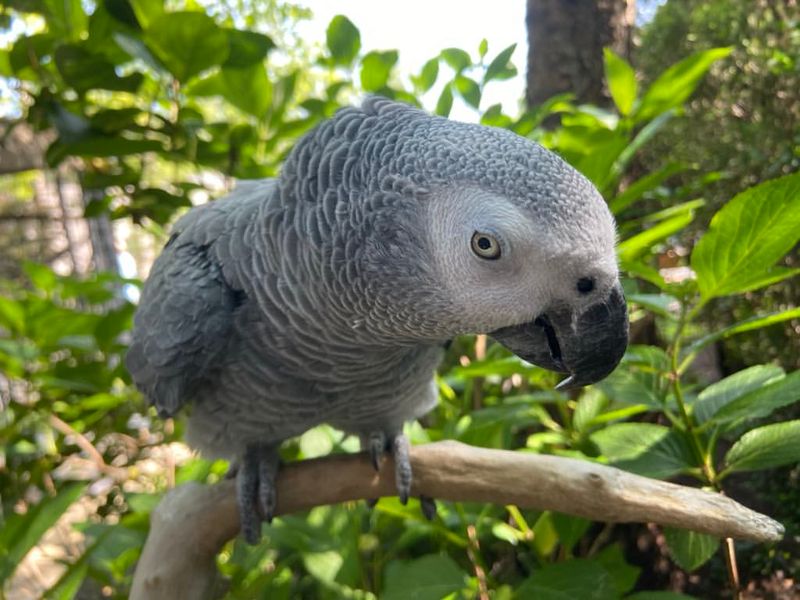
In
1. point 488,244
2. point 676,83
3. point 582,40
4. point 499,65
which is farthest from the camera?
point 582,40

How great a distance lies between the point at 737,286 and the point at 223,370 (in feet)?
2.47

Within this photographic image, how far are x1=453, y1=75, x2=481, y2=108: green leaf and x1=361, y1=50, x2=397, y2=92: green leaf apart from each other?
0.16 m

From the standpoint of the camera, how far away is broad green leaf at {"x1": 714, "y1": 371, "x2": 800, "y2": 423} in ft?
2.28

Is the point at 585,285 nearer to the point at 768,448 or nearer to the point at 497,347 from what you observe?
the point at 768,448

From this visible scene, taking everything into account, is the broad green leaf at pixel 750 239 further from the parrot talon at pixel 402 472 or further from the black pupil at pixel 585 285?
the parrot talon at pixel 402 472

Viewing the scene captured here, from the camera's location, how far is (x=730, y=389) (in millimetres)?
814

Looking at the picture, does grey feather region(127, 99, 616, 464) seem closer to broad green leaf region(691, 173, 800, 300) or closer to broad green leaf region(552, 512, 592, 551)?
broad green leaf region(691, 173, 800, 300)

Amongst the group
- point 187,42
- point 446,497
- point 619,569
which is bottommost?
point 619,569

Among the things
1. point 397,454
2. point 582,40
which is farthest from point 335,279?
point 582,40

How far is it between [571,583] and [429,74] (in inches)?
40.3

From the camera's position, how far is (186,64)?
3.85ft

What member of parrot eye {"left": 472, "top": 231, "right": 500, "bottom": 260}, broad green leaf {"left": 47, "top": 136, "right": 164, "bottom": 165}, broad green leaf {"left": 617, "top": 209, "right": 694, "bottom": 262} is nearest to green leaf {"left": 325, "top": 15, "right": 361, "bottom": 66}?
broad green leaf {"left": 47, "top": 136, "right": 164, "bottom": 165}

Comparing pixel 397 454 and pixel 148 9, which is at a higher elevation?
pixel 148 9

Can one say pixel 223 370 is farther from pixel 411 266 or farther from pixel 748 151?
pixel 748 151
